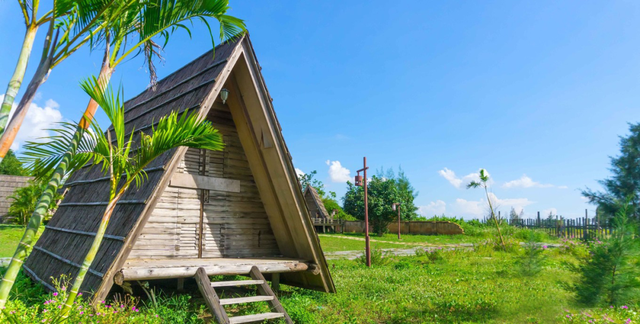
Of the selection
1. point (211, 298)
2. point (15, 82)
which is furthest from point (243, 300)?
point (15, 82)

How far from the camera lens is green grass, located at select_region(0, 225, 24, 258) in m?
14.2

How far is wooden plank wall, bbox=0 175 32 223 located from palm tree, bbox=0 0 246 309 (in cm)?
2785

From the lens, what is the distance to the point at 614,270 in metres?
5.56

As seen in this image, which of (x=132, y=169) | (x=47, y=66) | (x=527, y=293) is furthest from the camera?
(x=527, y=293)

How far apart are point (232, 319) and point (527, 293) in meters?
6.45

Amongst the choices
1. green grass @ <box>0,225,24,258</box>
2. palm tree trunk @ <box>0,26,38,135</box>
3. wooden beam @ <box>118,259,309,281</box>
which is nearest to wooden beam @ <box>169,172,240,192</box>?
wooden beam @ <box>118,259,309,281</box>

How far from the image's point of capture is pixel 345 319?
639cm

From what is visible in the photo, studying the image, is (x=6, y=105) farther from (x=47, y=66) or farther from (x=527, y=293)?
(x=527, y=293)

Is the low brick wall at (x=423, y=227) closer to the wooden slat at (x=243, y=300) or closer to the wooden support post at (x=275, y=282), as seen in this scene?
the wooden support post at (x=275, y=282)

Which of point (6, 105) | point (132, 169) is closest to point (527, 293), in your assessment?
point (132, 169)

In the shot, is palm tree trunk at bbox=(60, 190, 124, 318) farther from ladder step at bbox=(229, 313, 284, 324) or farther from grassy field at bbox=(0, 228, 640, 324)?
ladder step at bbox=(229, 313, 284, 324)

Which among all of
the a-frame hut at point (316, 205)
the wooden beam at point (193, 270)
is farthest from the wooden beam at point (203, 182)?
the a-frame hut at point (316, 205)

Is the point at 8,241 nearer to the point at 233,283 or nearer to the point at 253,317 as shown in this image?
the point at 233,283

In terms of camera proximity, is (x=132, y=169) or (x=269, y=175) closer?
(x=132, y=169)
